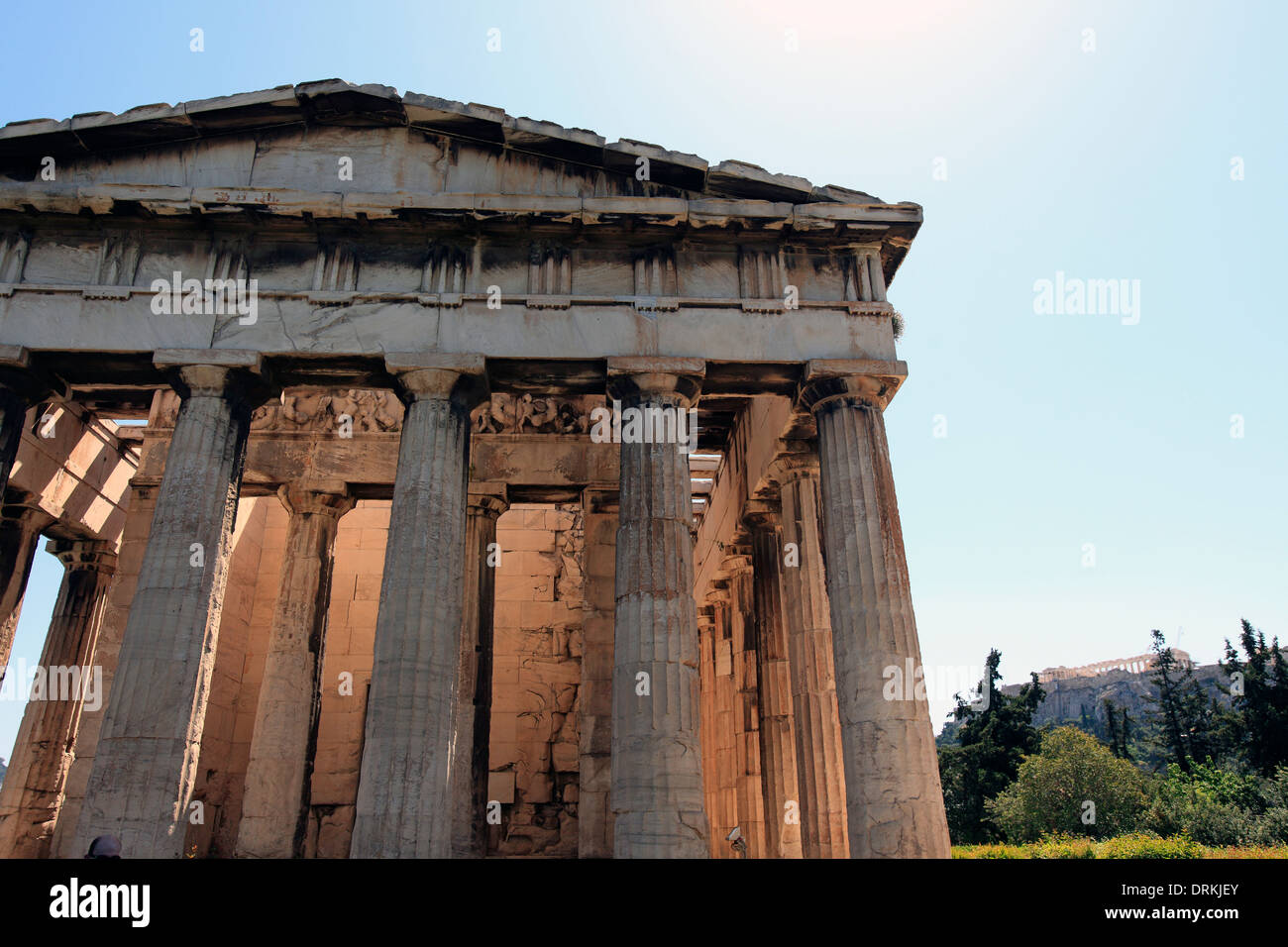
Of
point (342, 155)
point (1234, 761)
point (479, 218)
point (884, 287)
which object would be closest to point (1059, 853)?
point (884, 287)

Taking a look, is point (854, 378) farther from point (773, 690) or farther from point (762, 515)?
point (773, 690)

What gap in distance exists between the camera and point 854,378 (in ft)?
52.6

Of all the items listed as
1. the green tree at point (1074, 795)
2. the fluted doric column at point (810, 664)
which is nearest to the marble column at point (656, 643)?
the fluted doric column at point (810, 664)

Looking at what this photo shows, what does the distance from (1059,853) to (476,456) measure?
74.3ft

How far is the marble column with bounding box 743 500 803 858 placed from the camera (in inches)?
758

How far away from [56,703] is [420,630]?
Result: 12.5 meters

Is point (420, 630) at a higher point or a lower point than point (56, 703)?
lower

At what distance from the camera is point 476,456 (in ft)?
66.7

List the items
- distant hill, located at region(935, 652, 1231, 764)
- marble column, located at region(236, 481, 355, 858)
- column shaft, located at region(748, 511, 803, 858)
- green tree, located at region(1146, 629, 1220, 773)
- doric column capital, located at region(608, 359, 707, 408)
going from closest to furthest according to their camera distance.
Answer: doric column capital, located at region(608, 359, 707, 408)
marble column, located at region(236, 481, 355, 858)
column shaft, located at region(748, 511, 803, 858)
green tree, located at region(1146, 629, 1220, 773)
distant hill, located at region(935, 652, 1231, 764)
